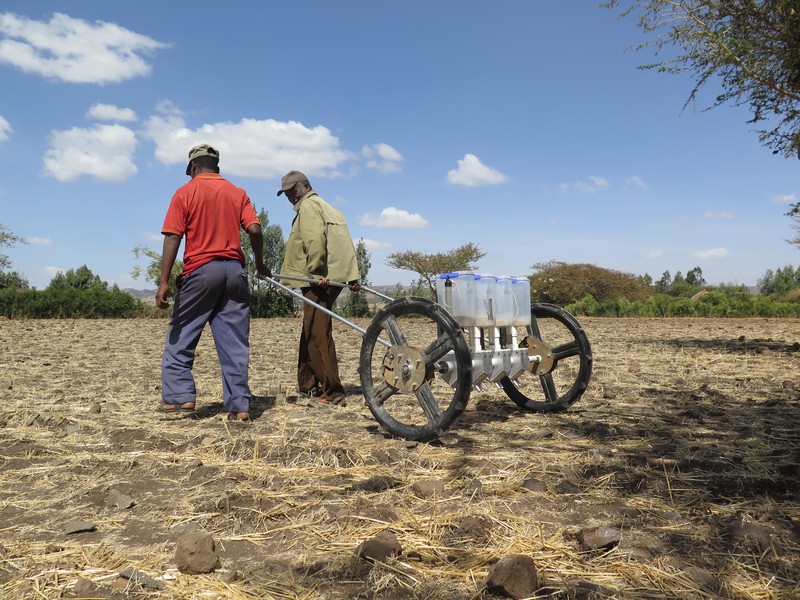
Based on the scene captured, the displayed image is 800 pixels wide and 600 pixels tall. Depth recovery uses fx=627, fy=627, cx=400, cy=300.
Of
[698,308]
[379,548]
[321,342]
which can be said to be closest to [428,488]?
[379,548]

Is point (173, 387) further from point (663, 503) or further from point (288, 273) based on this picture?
point (663, 503)

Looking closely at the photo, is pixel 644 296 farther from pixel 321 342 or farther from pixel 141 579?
pixel 141 579

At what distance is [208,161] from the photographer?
507 centimetres

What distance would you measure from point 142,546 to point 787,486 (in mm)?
3042

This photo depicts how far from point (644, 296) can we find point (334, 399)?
3257 centimetres

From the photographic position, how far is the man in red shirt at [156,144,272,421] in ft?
15.8

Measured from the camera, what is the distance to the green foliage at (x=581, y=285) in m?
34.0

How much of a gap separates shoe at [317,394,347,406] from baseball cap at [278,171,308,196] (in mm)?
1992

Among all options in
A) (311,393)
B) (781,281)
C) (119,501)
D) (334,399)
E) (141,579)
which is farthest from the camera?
(781,281)

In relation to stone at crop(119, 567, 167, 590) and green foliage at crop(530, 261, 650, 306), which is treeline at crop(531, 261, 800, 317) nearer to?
green foliage at crop(530, 261, 650, 306)

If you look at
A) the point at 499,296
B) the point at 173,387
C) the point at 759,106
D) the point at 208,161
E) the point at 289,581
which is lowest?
the point at 289,581

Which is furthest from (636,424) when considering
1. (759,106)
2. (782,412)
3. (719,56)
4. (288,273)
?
(759,106)

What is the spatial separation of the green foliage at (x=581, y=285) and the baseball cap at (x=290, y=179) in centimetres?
2856

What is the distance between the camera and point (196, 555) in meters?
2.30
